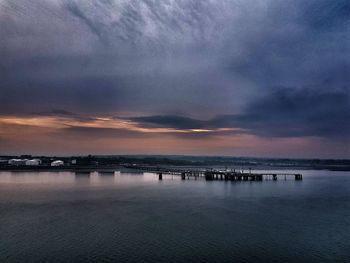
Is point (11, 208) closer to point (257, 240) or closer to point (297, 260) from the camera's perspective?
point (257, 240)

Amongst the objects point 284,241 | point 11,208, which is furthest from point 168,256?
point 11,208

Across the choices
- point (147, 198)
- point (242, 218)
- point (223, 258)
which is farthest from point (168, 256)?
point (147, 198)

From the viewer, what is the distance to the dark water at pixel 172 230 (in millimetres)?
28734

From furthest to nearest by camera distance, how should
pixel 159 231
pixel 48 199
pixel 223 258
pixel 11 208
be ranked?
1. pixel 48 199
2. pixel 11 208
3. pixel 159 231
4. pixel 223 258

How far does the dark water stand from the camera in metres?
28.7

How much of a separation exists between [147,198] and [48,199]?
17555mm

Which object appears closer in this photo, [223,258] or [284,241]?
[223,258]

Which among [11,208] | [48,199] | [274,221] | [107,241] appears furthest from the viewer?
[48,199]

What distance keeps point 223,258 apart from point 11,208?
35.2m

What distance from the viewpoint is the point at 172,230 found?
37406mm

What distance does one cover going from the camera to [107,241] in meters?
32.7

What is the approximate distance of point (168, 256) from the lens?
28.4 metres

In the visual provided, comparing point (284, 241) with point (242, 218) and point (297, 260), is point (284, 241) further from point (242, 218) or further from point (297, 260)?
point (242, 218)

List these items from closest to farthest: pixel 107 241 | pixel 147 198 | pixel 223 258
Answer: pixel 223 258, pixel 107 241, pixel 147 198
